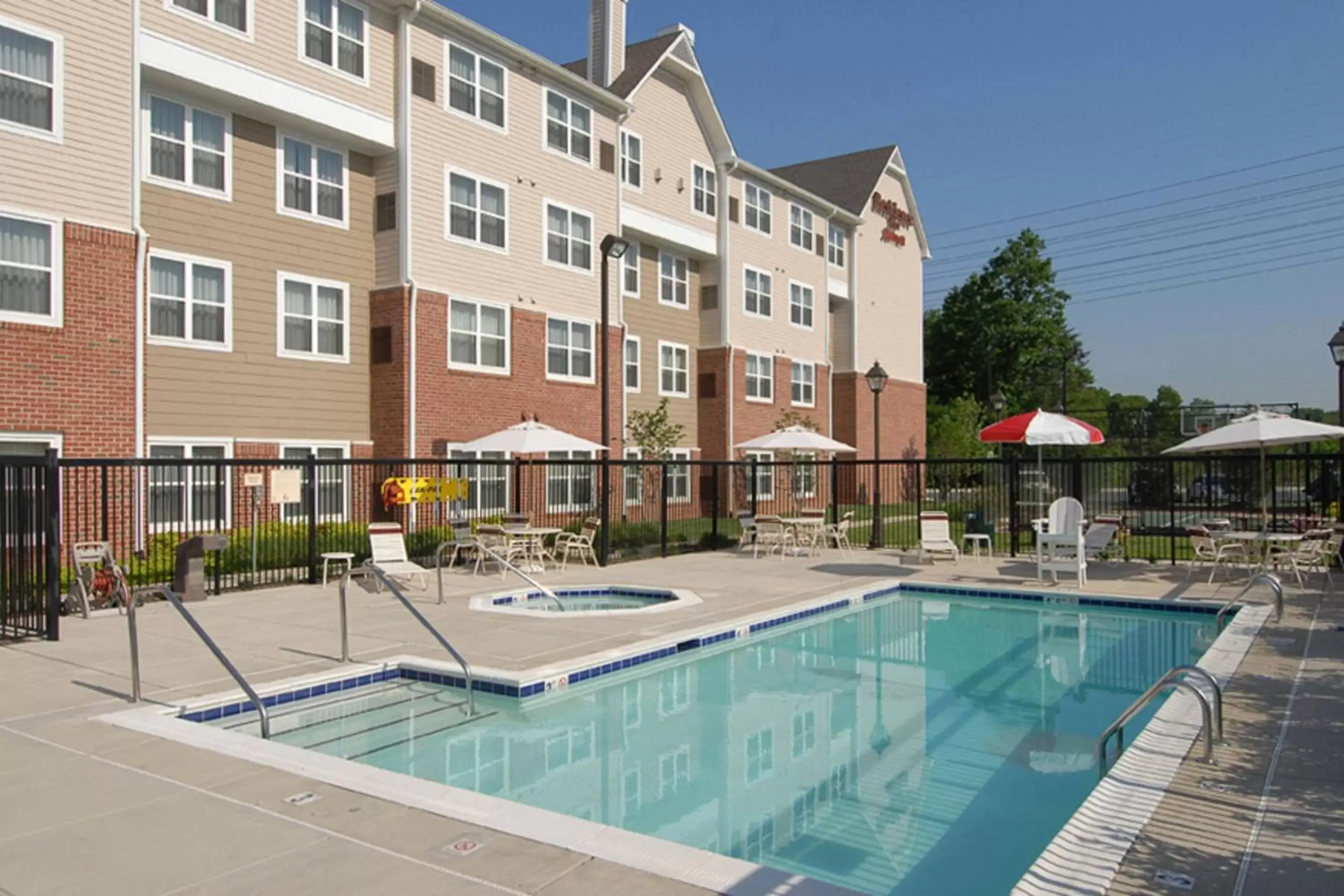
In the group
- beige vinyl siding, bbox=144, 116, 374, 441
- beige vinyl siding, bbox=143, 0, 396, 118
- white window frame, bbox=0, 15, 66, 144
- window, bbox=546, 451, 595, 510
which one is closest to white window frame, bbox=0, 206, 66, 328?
white window frame, bbox=0, 15, 66, 144

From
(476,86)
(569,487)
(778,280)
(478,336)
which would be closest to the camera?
(478,336)

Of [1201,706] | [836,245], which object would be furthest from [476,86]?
[1201,706]

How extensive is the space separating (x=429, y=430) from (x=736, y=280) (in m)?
13.6

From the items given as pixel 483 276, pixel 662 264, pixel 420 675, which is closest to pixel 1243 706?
pixel 420 675

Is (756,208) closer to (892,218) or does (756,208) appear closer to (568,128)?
(568,128)

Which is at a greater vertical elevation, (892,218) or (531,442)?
(892,218)

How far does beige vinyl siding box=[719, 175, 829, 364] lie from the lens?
3042cm

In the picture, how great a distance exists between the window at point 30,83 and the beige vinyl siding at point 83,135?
0.10m

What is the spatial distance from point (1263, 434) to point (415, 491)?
45.0 feet

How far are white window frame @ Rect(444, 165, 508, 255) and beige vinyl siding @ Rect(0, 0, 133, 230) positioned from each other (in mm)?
6333

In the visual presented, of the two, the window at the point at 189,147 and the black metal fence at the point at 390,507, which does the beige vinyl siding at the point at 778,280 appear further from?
the window at the point at 189,147

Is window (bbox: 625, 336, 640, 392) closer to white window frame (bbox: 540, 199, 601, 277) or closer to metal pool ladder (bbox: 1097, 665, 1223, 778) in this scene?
white window frame (bbox: 540, 199, 601, 277)

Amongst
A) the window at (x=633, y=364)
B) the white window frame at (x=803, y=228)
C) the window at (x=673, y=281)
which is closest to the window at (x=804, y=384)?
the white window frame at (x=803, y=228)

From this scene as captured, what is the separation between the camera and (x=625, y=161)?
26.3 meters
